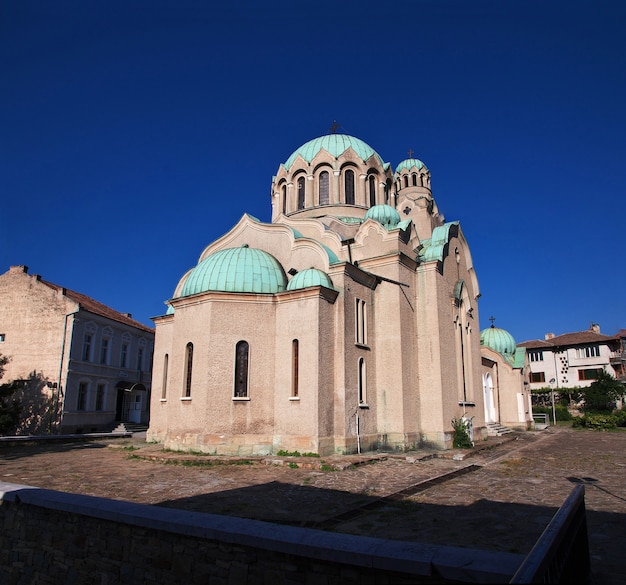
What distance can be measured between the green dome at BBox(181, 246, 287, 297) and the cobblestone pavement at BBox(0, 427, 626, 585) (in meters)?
5.76

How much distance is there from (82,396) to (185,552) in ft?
Answer: 76.5

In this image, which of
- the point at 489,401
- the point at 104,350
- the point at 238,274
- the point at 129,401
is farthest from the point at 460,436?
the point at 129,401

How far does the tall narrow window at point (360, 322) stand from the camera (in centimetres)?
1792

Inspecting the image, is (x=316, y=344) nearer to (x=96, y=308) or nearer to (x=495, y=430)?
(x=495, y=430)

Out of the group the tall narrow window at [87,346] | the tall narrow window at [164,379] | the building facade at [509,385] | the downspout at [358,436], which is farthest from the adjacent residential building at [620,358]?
the tall narrow window at [87,346]

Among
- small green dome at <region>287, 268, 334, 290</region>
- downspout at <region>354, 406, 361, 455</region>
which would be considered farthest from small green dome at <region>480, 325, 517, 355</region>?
small green dome at <region>287, 268, 334, 290</region>

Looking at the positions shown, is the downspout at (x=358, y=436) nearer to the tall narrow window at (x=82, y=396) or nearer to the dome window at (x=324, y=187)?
the dome window at (x=324, y=187)

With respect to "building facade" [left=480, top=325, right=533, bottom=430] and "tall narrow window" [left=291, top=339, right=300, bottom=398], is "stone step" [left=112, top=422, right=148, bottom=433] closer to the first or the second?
"tall narrow window" [left=291, top=339, right=300, bottom=398]

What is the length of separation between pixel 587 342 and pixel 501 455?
35.5 meters

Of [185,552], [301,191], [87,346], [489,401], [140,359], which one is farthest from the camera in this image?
[140,359]

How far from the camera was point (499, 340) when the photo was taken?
35.4 metres

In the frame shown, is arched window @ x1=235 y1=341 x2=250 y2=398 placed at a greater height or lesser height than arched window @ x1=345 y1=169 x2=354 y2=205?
lesser

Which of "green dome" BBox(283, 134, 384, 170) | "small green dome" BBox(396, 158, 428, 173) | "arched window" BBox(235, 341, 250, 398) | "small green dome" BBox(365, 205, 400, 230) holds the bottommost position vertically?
"arched window" BBox(235, 341, 250, 398)

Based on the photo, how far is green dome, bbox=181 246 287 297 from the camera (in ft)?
57.0
